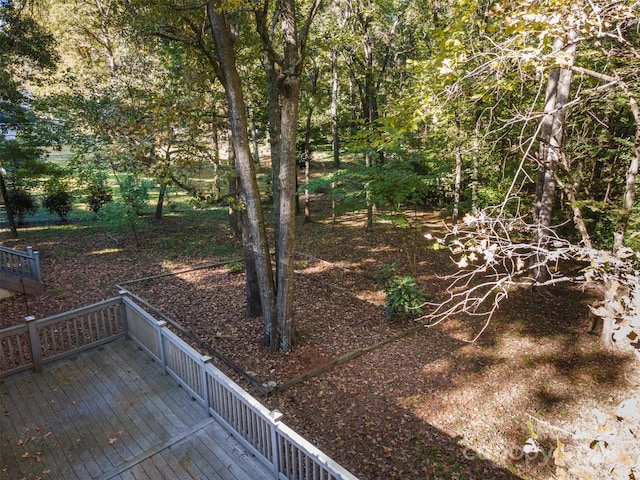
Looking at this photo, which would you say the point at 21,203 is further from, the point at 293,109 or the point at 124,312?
the point at 293,109

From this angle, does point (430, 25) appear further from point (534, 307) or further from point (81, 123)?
point (81, 123)

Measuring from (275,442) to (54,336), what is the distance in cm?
478

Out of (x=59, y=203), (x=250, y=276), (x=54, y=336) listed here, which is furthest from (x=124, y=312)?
(x=59, y=203)

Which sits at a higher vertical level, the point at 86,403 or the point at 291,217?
the point at 291,217

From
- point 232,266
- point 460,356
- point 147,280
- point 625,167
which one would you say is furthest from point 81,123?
point 625,167

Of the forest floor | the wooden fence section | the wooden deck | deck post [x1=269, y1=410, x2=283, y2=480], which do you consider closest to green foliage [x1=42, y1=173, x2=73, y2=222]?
the forest floor

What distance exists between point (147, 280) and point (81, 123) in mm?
4799

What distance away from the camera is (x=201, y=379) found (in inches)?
221

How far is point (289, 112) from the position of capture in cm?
708

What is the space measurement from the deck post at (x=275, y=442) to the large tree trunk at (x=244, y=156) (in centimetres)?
357

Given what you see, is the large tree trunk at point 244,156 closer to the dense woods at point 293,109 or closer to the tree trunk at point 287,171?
the dense woods at point 293,109

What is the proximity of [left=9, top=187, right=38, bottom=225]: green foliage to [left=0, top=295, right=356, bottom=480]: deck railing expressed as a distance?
12.8 metres

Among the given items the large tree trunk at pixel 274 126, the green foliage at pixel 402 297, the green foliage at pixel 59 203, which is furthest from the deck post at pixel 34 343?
the green foliage at pixel 59 203

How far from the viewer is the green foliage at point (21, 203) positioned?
17625 mm
